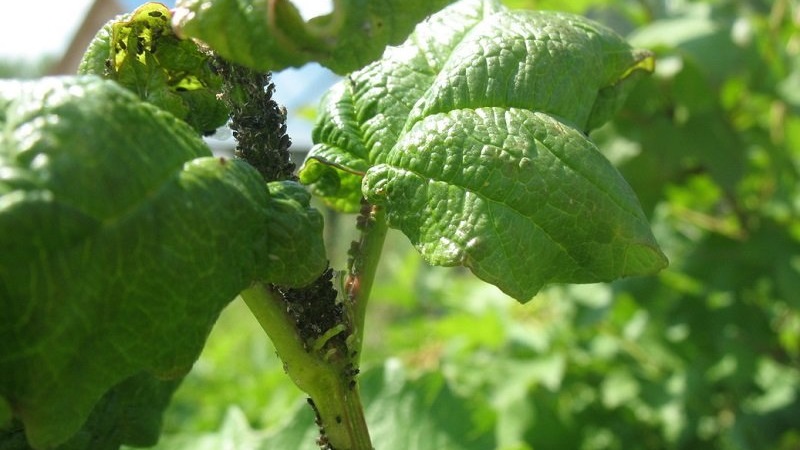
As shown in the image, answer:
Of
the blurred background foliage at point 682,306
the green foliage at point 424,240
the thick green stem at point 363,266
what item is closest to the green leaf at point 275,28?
the green foliage at point 424,240

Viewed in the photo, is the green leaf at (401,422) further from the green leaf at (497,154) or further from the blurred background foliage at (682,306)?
the blurred background foliage at (682,306)

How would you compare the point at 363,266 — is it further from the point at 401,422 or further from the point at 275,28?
the point at 401,422

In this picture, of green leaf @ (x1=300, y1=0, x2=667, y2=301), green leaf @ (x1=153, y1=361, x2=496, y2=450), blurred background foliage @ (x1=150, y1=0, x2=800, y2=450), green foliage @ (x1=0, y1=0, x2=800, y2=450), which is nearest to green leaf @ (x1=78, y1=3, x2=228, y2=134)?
green foliage @ (x1=0, y1=0, x2=800, y2=450)

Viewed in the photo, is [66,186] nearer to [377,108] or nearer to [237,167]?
[237,167]

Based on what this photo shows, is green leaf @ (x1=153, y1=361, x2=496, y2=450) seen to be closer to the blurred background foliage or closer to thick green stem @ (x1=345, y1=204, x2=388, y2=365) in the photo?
thick green stem @ (x1=345, y1=204, x2=388, y2=365)

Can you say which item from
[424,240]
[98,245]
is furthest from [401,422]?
[98,245]

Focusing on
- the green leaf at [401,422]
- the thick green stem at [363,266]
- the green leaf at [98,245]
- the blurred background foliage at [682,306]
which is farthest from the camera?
the blurred background foliage at [682,306]
